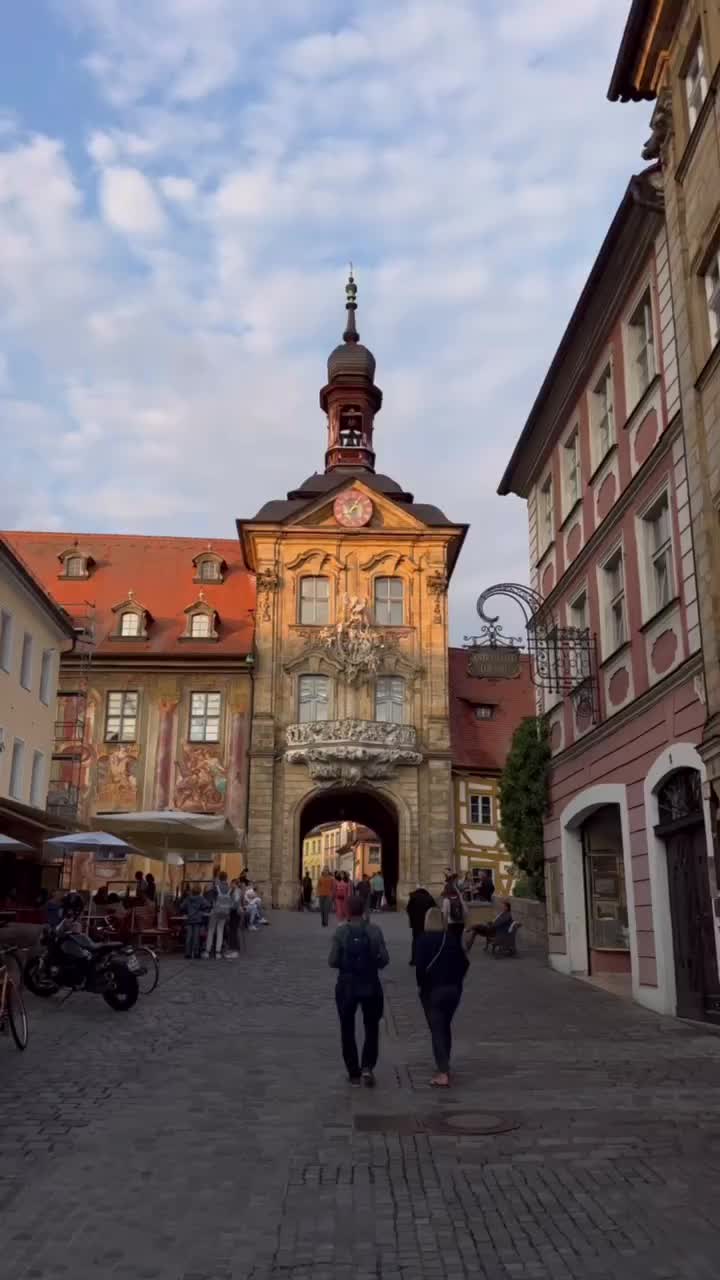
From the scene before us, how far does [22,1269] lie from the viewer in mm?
5023

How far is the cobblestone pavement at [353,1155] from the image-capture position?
17.3ft

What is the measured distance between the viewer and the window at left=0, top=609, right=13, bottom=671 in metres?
28.8

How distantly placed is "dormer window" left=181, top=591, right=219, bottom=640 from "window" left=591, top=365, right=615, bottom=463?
1073 inches

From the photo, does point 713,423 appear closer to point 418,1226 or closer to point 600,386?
point 600,386

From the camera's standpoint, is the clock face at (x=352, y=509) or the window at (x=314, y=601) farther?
the clock face at (x=352, y=509)

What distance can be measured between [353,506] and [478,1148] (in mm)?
37390

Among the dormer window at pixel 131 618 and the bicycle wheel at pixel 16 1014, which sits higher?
the dormer window at pixel 131 618

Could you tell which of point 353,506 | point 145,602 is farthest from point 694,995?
point 145,602

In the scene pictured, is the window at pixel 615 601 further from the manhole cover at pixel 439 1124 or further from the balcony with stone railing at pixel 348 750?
the balcony with stone railing at pixel 348 750

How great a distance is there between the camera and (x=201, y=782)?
41.1 m

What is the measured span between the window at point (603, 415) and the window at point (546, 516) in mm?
3212

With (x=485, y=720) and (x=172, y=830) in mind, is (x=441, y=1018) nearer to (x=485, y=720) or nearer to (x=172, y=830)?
(x=172, y=830)

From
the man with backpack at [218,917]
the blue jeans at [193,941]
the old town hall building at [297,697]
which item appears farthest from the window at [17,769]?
the blue jeans at [193,941]

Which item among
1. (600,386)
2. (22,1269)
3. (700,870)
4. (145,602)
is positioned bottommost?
(22,1269)
